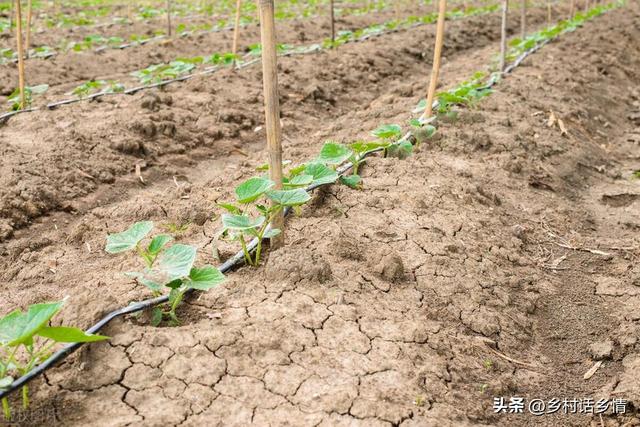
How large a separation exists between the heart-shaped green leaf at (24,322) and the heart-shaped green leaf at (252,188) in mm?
982

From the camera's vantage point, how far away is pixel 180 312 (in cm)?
262

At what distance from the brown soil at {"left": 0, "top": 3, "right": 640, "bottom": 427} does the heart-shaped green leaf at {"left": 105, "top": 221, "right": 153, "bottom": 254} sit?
0.20 metres

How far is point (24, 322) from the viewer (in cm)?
203

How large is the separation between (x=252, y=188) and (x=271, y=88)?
0.45 m

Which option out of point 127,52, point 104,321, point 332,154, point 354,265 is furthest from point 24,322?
point 127,52

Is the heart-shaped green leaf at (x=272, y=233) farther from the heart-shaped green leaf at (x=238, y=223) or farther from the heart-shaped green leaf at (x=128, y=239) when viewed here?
the heart-shaped green leaf at (x=128, y=239)

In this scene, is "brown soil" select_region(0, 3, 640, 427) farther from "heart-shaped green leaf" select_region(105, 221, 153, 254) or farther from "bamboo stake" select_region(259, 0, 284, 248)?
"bamboo stake" select_region(259, 0, 284, 248)

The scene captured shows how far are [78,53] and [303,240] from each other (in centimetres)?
652

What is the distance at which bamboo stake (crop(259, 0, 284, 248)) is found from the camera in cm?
268

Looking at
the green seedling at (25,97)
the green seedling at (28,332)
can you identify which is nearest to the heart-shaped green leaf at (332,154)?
the green seedling at (28,332)

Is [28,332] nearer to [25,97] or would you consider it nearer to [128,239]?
[128,239]

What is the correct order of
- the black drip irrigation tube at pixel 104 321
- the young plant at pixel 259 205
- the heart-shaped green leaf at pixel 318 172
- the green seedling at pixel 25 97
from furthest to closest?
the green seedling at pixel 25 97 → the heart-shaped green leaf at pixel 318 172 → the young plant at pixel 259 205 → the black drip irrigation tube at pixel 104 321

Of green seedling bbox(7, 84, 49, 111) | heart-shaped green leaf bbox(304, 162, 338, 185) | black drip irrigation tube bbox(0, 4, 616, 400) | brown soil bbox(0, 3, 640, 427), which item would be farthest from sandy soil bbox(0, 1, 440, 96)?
black drip irrigation tube bbox(0, 4, 616, 400)

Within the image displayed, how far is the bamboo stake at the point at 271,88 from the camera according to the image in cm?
268
